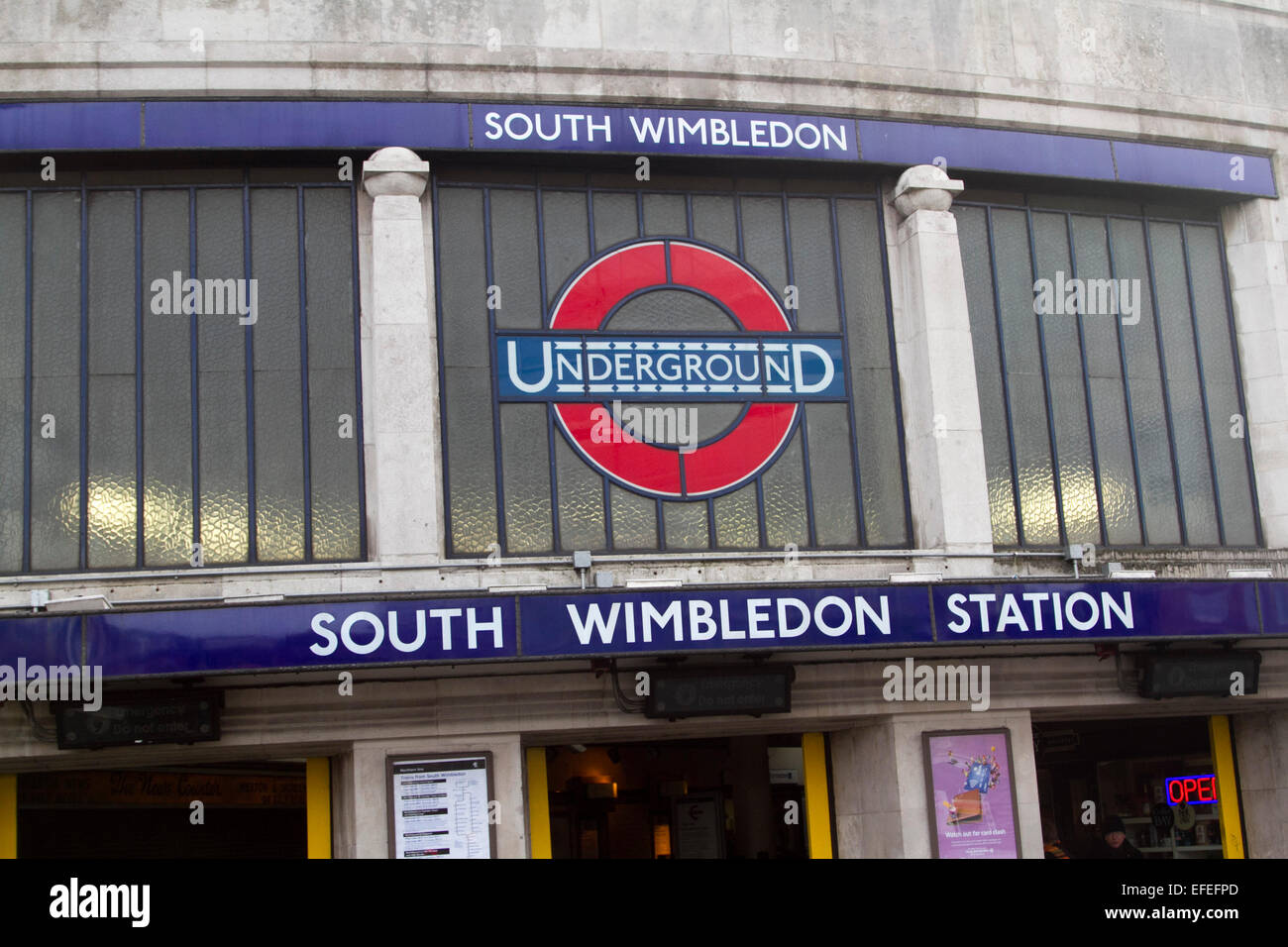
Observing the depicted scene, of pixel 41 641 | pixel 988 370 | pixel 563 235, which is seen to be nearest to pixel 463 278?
pixel 563 235

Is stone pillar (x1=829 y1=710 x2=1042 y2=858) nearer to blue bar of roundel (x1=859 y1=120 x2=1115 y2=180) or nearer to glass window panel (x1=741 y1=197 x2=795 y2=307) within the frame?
glass window panel (x1=741 y1=197 x2=795 y2=307)

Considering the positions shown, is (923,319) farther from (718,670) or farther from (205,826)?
(205,826)

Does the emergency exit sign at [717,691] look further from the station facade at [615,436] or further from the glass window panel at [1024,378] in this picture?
the glass window panel at [1024,378]

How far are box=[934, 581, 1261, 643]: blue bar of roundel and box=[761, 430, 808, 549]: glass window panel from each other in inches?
83.6

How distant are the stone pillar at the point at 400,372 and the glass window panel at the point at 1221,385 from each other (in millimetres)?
9365

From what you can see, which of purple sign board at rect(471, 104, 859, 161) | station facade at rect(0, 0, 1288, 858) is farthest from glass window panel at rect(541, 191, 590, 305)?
purple sign board at rect(471, 104, 859, 161)

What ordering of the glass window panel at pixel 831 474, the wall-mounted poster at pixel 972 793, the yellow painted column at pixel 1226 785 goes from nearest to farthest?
the wall-mounted poster at pixel 972 793, the glass window panel at pixel 831 474, the yellow painted column at pixel 1226 785

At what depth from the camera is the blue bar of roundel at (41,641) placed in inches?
459

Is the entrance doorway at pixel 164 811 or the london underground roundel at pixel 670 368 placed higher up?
the london underground roundel at pixel 670 368

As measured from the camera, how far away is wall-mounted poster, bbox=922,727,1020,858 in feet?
46.9

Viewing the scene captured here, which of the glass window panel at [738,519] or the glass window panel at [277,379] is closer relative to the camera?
the glass window panel at [277,379]

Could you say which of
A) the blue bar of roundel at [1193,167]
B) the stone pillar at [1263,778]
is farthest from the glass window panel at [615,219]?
the stone pillar at [1263,778]

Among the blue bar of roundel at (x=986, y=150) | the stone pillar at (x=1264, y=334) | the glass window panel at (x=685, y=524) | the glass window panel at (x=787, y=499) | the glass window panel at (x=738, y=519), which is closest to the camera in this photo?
the glass window panel at (x=685, y=524)

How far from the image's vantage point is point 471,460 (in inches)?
565
